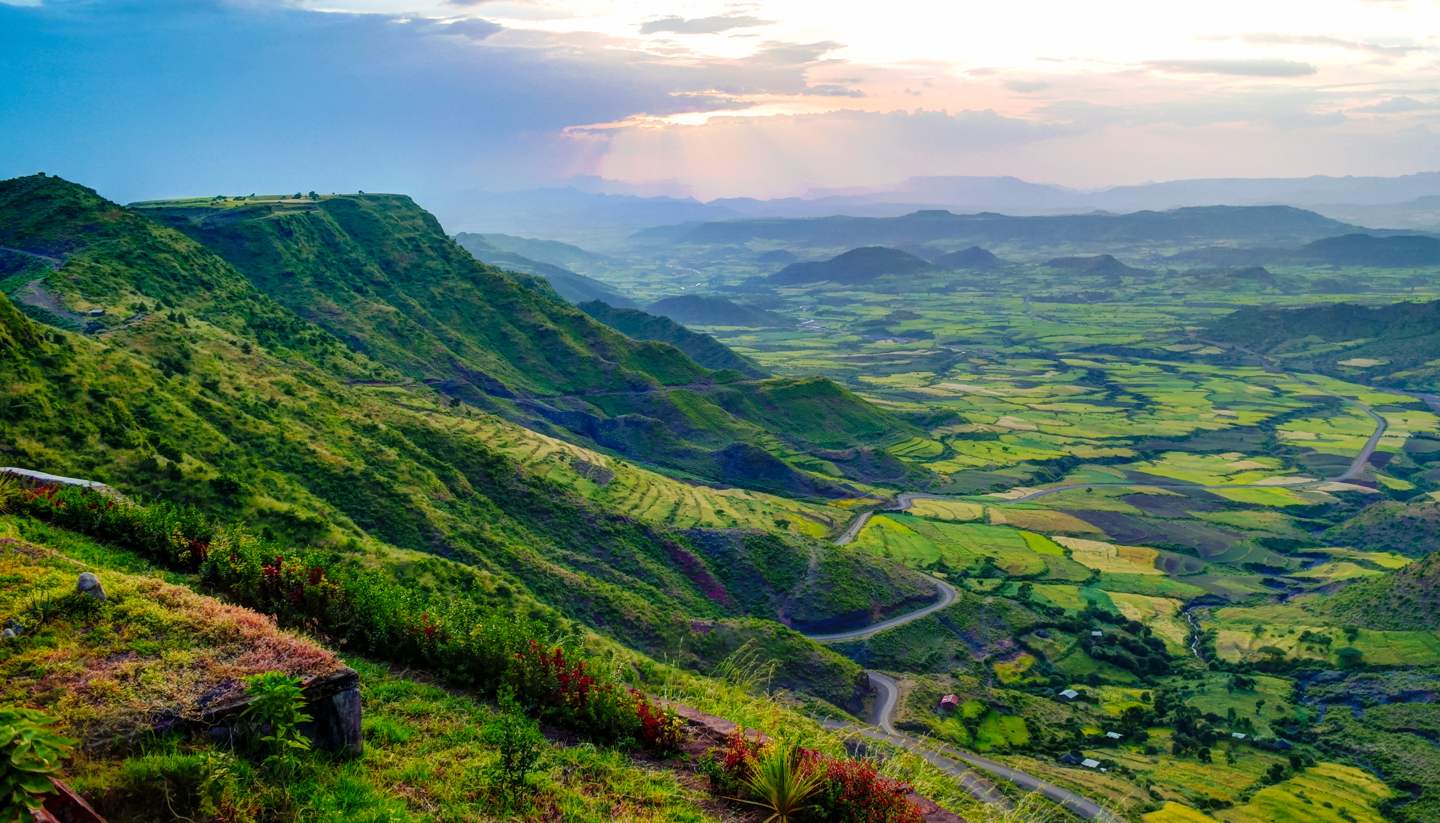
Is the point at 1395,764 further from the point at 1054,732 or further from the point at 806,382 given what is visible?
the point at 806,382

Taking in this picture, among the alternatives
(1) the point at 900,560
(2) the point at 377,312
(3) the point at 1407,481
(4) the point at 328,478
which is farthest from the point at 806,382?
(4) the point at 328,478

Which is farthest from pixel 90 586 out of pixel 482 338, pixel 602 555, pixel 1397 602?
pixel 482 338

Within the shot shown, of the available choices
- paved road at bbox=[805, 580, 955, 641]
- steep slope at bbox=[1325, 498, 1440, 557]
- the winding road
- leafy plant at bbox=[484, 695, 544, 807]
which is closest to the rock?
leafy plant at bbox=[484, 695, 544, 807]

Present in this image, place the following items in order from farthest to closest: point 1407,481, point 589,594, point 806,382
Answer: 1. point 806,382
2. point 1407,481
3. point 589,594

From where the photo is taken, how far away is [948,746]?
58000 millimetres

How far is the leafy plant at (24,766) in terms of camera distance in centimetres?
924

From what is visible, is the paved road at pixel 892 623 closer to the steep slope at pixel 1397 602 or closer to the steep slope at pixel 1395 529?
the steep slope at pixel 1397 602

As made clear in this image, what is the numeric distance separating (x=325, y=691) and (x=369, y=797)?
198 centimetres

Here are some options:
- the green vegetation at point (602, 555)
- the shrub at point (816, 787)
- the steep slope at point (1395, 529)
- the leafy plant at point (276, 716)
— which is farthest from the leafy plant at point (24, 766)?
the steep slope at point (1395, 529)

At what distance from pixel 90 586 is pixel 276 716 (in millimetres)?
5538

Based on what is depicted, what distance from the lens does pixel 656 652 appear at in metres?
59.6

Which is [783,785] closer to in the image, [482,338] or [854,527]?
[854,527]

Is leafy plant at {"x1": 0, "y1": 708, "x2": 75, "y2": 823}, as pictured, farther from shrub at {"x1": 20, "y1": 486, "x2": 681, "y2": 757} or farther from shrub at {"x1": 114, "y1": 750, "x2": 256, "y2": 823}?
shrub at {"x1": 20, "y1": 486, "x2": 681, "y2": 757}

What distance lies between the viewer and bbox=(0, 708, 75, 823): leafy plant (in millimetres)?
9242
